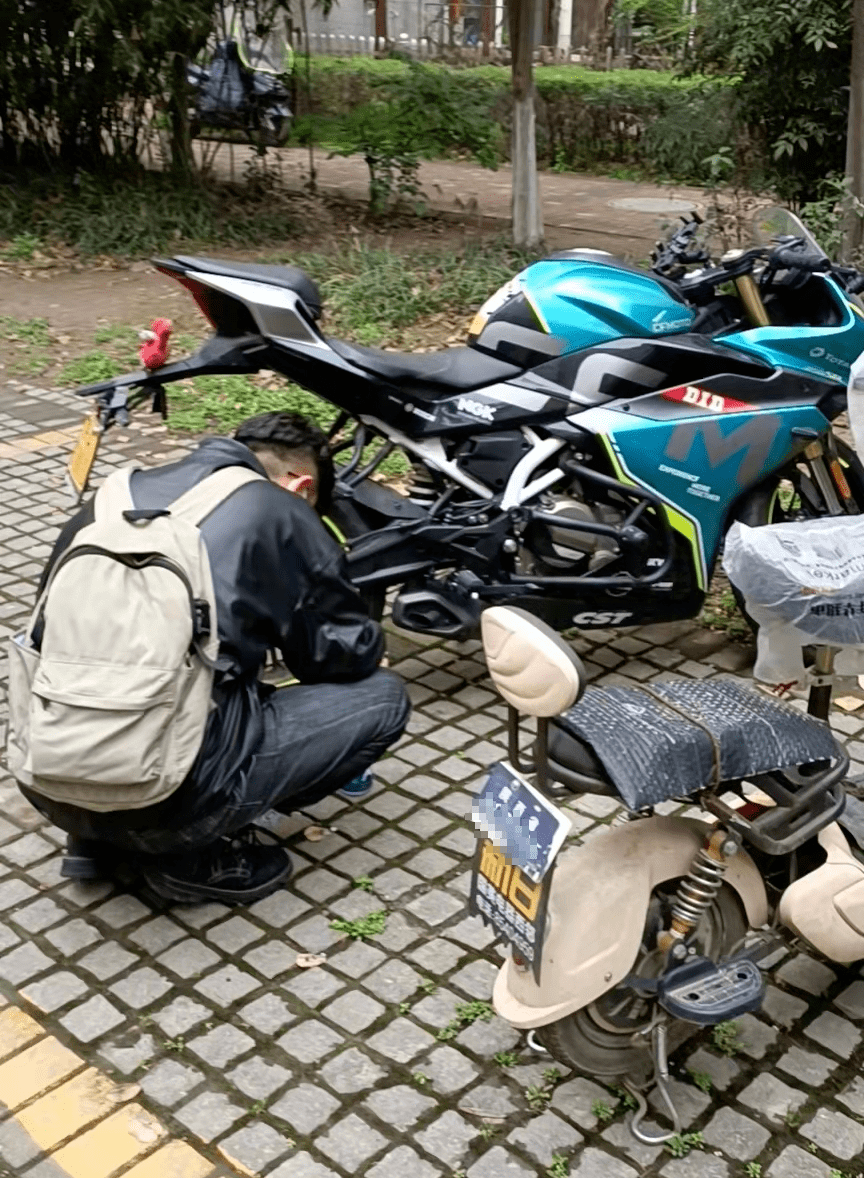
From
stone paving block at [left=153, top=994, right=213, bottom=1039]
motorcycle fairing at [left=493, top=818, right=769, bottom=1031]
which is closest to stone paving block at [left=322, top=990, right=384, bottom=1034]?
stone paving block at [left=153, top=994, right=213, bottom=1039]

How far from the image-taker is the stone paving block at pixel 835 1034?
3.11 meters

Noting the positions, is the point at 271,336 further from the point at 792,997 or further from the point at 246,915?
the point at 792,997

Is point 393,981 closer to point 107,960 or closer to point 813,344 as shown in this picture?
point 107,960

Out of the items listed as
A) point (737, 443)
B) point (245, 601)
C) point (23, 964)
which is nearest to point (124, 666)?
point (245, 601)

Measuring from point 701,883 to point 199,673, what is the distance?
3.98ft

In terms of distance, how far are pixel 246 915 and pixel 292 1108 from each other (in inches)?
27.6

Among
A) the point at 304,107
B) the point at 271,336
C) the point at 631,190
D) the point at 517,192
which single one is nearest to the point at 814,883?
the point at 271,336

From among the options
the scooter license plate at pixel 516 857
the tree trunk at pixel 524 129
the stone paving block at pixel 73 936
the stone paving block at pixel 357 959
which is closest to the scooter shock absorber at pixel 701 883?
the scooter license plate at pixel 516 857

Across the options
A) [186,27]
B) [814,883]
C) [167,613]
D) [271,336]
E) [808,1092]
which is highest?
[186,27]

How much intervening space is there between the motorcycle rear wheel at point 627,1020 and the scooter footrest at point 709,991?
96 mm

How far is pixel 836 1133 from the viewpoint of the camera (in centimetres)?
288

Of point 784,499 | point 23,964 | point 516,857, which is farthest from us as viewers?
point 784,499

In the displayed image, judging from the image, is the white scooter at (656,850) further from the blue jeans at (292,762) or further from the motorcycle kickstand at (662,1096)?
the blue jeans at (292,762)

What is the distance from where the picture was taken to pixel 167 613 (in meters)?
3.09
